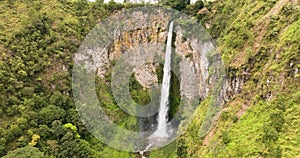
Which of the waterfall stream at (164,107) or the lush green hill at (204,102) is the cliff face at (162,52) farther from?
the lush green hill at (204,102)

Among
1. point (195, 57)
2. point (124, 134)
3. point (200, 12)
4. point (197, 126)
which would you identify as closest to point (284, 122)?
point (197, 126)

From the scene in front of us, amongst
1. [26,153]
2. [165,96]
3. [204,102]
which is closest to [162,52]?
[165,96]

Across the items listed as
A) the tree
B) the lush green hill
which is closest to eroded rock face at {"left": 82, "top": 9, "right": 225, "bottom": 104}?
the lush green hill

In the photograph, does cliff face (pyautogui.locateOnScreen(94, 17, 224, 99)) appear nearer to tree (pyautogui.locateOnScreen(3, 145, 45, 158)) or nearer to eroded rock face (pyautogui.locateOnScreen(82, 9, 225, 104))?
eroded rock face (pyautogui.locateOnScreen(82, 9, 225, 104))

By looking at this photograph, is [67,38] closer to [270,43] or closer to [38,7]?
[38,7]

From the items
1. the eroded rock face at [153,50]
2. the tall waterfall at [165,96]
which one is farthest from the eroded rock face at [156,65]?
the tall waterfall at [165,96]

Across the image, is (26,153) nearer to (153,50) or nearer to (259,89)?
(259,89)
